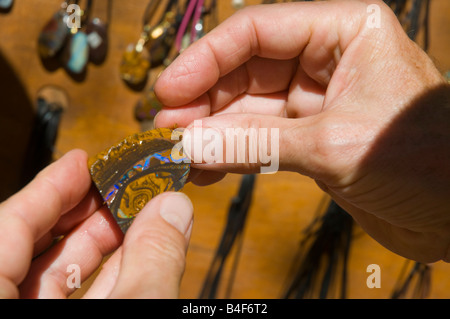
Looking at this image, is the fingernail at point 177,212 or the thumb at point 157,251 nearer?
the thumb at point 157,251

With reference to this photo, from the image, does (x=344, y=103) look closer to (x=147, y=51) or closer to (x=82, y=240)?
(x=82, y=240)

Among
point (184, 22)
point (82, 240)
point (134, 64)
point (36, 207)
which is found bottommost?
point (82, 240)

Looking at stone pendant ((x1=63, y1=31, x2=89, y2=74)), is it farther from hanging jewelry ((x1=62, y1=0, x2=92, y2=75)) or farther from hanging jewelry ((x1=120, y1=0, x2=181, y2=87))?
hanging jewelry ((x1=120, y1=0, x2=181, y2=87))

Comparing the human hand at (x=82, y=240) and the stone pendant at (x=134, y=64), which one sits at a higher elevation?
the stone pendant at (x=134, y=64)

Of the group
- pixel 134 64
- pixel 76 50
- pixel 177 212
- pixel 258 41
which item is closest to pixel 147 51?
pixel 134 64

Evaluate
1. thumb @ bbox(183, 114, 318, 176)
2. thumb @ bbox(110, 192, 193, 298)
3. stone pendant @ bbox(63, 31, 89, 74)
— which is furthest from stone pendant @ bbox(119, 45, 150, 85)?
thumb @ bbox(110, 192, 193, 298)

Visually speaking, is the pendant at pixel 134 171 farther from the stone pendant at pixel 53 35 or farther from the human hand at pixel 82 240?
the stone pendant at pixel 53 35

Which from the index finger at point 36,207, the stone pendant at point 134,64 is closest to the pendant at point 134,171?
the index finger at point 36,207

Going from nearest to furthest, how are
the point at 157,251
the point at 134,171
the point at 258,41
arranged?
the point at 157,251 → the point at 134,171 → the point at 258,41
